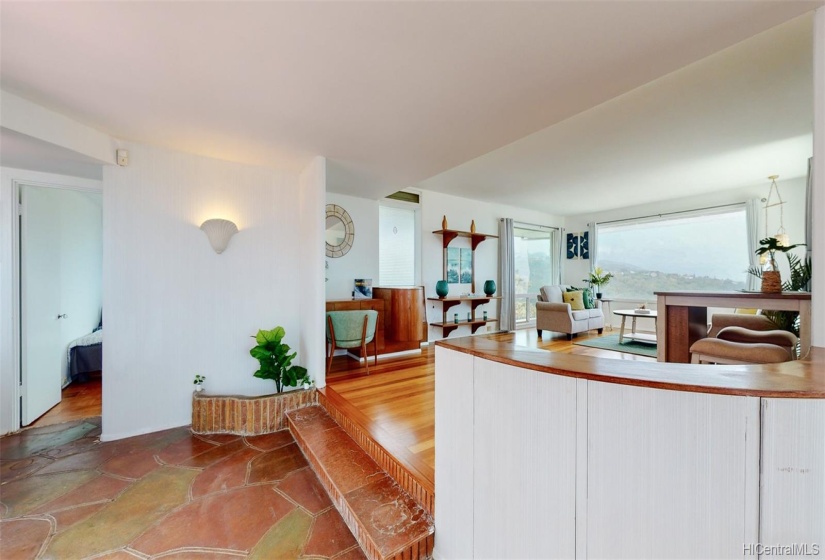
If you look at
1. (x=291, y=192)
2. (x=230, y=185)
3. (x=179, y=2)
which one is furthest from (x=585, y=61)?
(x=230, y=185)

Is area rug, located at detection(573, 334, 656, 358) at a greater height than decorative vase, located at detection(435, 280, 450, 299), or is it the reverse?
decorative vase, located at detection(435, 280, 450, 299)

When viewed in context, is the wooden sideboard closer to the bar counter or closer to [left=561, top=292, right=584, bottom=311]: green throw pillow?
the bar counter

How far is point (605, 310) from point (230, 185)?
751 cm

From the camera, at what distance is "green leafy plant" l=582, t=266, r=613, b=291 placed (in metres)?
6.36

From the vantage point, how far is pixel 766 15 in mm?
1260

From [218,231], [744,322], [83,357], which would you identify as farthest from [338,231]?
[744,322]

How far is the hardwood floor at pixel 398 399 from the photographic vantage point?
1.91 meters

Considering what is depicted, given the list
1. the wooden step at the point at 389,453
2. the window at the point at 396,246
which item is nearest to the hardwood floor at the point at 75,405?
the wooden step at the point at 389,453

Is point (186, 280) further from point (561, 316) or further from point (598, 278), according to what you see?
point (598, 278)

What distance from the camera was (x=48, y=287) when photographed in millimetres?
2920

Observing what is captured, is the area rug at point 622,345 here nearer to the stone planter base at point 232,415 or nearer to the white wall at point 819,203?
the white wall at point 819,203

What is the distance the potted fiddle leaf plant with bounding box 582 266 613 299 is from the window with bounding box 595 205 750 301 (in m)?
0.22

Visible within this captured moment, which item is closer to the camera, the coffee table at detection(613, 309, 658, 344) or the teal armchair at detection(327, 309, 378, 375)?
the teal armchair at detection(327, 309, 378, 375)

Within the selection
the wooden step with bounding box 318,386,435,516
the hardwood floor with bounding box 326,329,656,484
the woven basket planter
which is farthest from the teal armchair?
the woven basket planter
